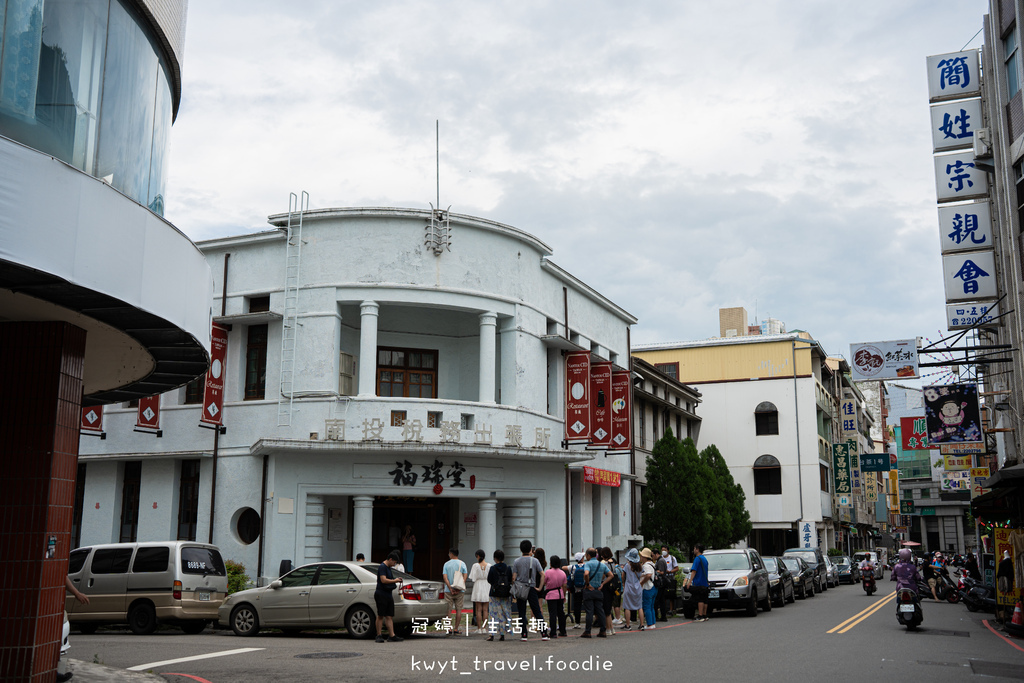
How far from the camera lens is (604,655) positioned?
13648 millimetres

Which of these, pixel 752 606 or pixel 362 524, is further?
pixel 362 524

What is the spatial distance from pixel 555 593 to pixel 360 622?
3.60 metres

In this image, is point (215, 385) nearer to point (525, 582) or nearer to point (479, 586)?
point (479, 586)

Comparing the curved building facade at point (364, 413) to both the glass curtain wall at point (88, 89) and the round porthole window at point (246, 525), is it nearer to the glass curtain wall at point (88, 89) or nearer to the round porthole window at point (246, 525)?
Result: the round porthole window at point (246, 525)

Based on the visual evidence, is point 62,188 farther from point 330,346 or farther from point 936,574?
point 936,574

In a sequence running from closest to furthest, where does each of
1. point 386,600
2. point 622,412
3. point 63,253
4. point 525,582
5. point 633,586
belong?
1. point 63,253
2. point 386,600
3. point 525,582
4. point 633,586
5. point 622,412

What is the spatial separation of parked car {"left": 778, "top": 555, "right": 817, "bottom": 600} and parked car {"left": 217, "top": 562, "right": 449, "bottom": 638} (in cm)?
1858

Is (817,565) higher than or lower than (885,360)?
lower

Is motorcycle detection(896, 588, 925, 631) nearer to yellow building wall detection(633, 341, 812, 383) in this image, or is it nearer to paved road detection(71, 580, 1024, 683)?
paved road detection(71, 580, 1024, 683)

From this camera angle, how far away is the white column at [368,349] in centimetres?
2350

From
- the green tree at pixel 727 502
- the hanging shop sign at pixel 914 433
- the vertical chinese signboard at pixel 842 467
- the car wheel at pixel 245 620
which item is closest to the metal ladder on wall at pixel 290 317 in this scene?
Result: the car wheel at pixel 245 620

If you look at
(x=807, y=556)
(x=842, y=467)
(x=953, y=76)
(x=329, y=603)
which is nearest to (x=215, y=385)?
(x=329, y=603)

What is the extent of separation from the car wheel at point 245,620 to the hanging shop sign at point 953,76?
862 inches

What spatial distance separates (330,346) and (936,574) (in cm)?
2211
